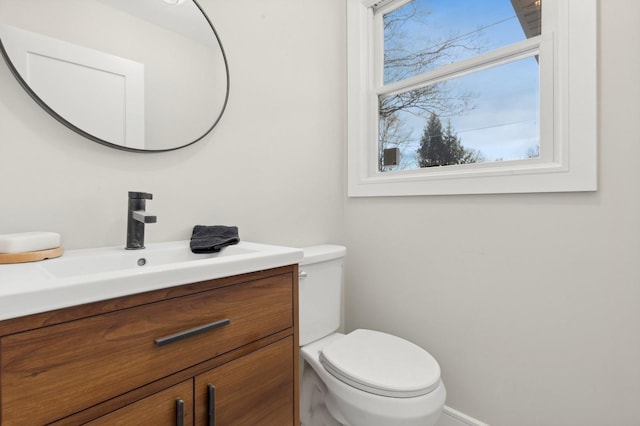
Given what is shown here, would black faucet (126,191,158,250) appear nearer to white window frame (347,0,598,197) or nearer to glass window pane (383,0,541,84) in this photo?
white window frame (347,0,598,197)

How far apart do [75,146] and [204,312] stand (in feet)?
2.21

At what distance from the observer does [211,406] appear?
728mm

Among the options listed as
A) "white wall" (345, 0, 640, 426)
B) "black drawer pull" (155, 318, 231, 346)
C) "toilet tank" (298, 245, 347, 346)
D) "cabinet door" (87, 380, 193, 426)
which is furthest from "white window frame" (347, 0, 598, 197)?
"cabinet door" (87, 380, 193, 426)

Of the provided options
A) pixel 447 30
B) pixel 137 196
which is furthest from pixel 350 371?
pixel 447 30

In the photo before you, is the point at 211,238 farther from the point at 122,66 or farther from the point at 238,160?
the point at 122,66

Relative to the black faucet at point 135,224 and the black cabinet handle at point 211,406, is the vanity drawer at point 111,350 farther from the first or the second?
the black faucet at point 135,224

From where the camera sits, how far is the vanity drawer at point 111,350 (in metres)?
0.50

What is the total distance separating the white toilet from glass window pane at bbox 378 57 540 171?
0.67 metres

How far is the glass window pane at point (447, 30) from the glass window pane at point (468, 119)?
0.39 feet

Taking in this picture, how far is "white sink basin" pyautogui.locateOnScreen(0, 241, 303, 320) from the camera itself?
0.51 meters

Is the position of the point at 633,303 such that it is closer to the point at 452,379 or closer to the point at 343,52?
the point at 452,379

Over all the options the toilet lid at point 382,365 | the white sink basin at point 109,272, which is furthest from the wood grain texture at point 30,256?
the toilet lid at point 382,365

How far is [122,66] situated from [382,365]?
1.33 meters

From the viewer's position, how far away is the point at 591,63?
1.06 m
